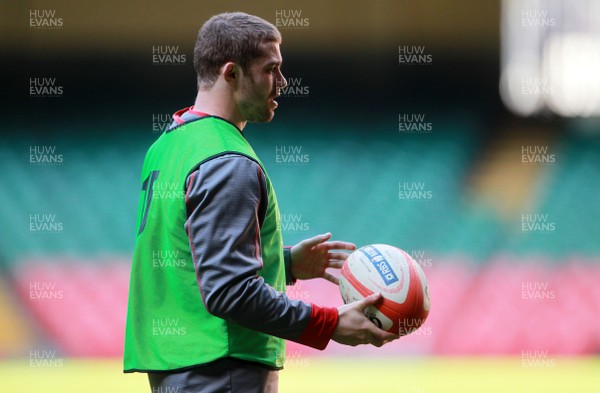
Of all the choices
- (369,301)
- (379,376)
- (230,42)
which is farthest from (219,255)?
(379,376)

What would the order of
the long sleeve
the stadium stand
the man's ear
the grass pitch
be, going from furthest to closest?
the stadium stand
the grass pitch
the man's ear
the long sleeve

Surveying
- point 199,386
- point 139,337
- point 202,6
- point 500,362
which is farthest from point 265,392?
point 202,6

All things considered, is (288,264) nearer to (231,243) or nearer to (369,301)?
(369,301)

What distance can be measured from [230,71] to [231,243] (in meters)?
0.48

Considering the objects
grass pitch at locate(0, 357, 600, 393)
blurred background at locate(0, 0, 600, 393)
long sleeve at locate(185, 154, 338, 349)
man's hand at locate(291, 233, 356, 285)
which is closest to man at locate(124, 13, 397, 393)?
long sleeve at locate(185, 154, 338, 349)

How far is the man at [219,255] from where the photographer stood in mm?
1691

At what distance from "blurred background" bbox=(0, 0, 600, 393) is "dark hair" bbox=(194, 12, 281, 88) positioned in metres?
3.73

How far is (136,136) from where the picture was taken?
19.2ft

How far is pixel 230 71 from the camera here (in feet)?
6.39

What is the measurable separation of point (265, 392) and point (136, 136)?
4.26 meters

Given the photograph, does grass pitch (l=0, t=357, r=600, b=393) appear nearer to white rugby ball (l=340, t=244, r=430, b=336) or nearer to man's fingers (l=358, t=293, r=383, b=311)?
white rugby ball (l=340, t=244, r=430, b=336)

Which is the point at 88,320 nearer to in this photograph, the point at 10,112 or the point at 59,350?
the point at 59,350

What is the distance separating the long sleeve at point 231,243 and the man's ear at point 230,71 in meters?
0.29

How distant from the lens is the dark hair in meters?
1.95
